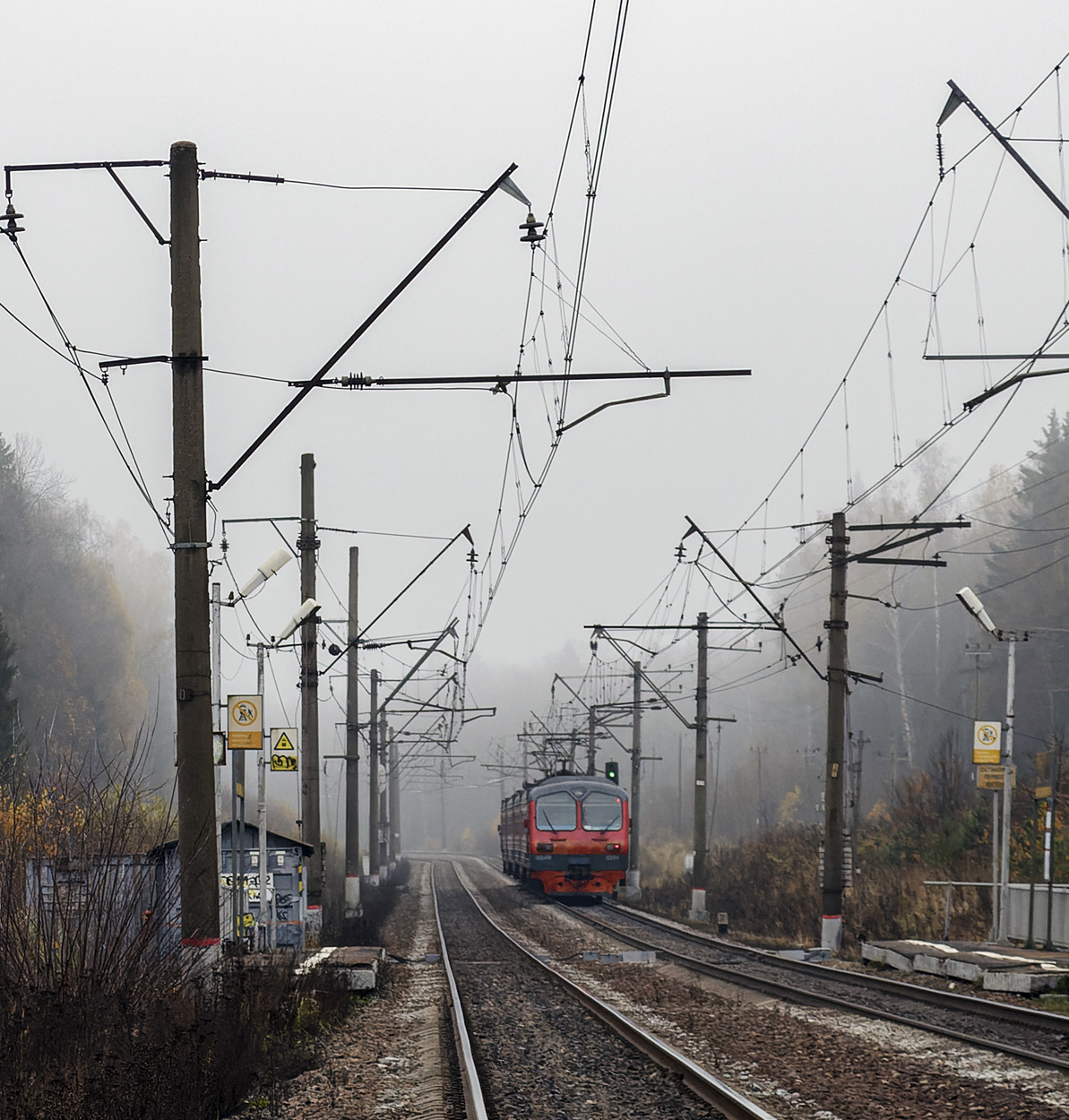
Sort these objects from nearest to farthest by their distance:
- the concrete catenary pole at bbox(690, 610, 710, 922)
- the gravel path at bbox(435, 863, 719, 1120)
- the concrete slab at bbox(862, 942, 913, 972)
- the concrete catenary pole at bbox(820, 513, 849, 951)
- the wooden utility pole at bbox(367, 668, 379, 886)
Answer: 1. the gravel path at bbox(435, 863, 719, 1120)
2. the concrete slab at bbox(862, 942, 913, 972)
3. the concrete catenary pole at bbox(820, 513, 849, 951)
4. the concrete catenary pole at bbox(690, 610, 710, 922)
5. the wooden utility pole at bbox(367, 668, 379, 886)

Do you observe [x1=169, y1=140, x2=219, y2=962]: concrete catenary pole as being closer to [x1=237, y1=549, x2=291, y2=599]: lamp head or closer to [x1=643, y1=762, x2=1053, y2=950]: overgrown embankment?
[x1=237, y1=549, x2=291, y2=599]: lamp head

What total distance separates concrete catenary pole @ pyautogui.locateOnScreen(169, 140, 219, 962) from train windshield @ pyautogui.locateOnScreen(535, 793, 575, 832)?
25720 mm

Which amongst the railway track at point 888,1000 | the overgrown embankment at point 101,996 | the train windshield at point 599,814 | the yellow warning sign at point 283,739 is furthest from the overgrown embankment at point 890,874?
the overgrown embankment at point 101,996

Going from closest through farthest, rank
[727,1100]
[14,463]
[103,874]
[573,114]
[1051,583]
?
[727,1100], [103,874], [573,114], [1051,583], [14,463]

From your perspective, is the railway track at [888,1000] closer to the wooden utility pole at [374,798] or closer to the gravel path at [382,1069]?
the gravel path at [382,1069]

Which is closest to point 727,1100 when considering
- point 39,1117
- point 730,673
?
point 39,1117

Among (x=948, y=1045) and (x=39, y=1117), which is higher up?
(x=39, y=1117)

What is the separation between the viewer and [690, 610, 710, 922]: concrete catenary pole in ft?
104

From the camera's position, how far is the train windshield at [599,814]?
35.8 m

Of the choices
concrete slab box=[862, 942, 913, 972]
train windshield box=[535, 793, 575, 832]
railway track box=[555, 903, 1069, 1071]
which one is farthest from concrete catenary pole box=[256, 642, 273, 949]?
train windshield box=[535, 793, 575, 832]

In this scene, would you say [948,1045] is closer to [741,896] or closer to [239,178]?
[239,178]

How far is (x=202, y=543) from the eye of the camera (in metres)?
10.5

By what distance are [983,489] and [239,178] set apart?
244 ft

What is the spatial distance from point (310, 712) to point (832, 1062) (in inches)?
602
